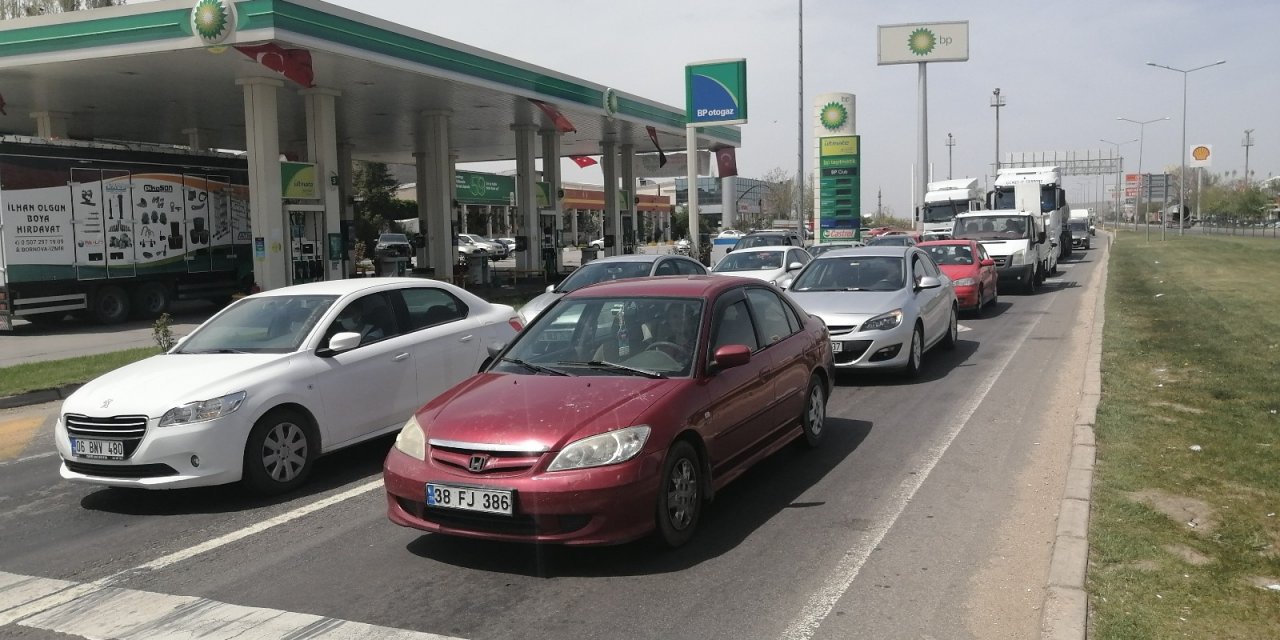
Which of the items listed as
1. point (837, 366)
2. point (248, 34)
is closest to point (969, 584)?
point (837, 366)

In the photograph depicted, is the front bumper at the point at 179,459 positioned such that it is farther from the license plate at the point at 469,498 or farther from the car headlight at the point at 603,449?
the car headlight at the point at 603,449

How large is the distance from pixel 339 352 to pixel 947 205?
3440cm

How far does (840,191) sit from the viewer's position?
4125cm

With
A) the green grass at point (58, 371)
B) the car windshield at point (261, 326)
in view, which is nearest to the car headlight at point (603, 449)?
the car windshield at point (261, 326)

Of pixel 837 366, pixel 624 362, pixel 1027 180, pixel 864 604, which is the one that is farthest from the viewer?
pixel 1027 180

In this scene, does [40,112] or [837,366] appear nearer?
[837,366]

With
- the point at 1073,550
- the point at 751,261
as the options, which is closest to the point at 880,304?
the point at 1073,550

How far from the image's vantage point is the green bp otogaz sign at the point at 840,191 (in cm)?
4106

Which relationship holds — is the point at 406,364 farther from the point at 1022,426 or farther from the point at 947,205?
the point at 947,205

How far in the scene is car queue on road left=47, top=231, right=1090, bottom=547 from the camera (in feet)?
17.2

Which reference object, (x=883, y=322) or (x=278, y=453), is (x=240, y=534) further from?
(x=883, y=322)

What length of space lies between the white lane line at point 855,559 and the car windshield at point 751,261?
1134 cm

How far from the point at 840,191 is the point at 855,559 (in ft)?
121

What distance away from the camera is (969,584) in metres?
5.10
